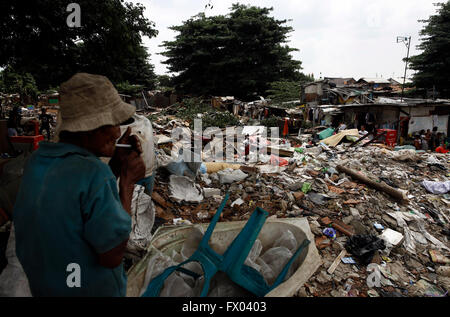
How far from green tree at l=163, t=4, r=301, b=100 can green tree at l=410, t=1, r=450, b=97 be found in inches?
401

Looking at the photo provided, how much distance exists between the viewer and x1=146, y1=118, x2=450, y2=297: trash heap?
125 inches

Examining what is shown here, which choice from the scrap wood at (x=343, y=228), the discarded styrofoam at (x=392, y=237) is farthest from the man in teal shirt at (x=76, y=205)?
the discarded styrofoam at (x=392, y=237)

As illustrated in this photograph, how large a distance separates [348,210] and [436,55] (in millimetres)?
22931

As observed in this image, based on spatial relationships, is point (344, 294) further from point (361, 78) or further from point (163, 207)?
point (361, 78)

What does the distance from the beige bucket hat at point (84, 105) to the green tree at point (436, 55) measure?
25.8m

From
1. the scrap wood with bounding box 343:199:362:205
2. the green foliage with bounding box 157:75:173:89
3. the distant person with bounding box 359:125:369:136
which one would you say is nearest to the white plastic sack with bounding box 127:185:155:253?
the scrap wood with bounding box 343:199:362:205

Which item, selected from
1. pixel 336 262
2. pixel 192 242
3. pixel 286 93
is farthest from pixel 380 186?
pixel 286 93

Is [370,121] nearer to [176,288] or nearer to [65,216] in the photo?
[176,288]

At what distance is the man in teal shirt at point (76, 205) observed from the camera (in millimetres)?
933

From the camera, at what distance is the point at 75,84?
3.32ft

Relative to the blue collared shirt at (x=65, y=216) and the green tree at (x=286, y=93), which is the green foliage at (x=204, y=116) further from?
the blue collared shirt at (x=65, y=216)

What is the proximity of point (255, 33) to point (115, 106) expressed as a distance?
2761cm

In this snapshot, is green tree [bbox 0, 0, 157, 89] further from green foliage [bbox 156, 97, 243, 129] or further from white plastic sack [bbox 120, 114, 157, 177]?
green foliage [bbox 156, 97, 243, 129]

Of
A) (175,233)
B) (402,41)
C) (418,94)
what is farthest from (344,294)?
(418,94)
